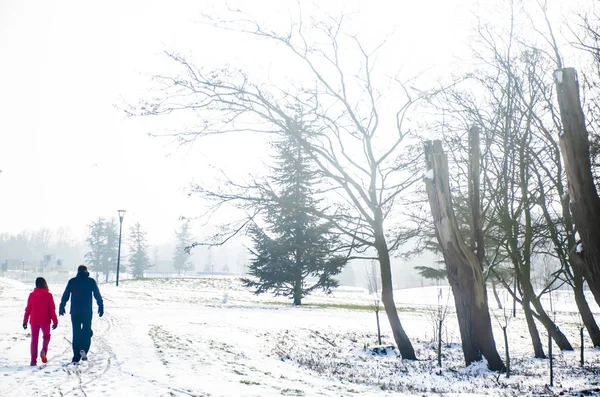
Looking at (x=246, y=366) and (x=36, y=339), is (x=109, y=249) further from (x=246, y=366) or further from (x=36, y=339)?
(x=246, y=366)

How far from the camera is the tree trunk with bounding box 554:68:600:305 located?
504 centimetres

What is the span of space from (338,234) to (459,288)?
126 inches

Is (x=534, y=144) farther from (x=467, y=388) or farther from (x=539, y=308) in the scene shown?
(x=467, y=388)

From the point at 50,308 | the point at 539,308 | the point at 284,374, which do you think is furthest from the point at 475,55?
the point at 50,308

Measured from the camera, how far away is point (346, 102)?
11070 mm

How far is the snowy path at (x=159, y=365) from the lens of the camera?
6.14 meters

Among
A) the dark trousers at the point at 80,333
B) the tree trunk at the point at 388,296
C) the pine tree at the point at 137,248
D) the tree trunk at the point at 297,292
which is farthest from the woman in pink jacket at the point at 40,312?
the pine tree at the point at 137,248

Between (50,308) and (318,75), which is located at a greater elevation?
(318,75)

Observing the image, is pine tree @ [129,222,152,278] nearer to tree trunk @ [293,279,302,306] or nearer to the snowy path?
tree trunk @ [293,279,302,306]

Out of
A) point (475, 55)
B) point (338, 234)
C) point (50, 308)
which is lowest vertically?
point (50, 308)

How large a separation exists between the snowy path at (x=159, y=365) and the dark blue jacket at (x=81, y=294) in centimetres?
96

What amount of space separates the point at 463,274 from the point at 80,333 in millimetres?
7884

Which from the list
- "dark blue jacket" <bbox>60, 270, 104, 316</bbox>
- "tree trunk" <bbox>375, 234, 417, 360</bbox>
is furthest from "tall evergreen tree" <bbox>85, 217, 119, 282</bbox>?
"tree trunk" <bbox>375, 234, 417, 360</bbox>

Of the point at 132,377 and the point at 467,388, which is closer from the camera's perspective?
the point at 132,377
